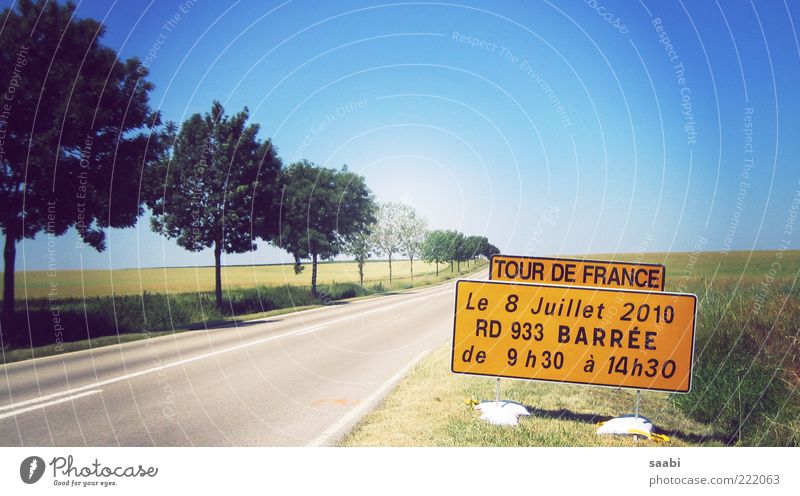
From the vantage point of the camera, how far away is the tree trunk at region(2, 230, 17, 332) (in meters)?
11.4

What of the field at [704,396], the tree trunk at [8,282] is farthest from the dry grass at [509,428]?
the tree trunk at [8,282]

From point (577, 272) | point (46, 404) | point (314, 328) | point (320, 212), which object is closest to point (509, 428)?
point (577, 272)

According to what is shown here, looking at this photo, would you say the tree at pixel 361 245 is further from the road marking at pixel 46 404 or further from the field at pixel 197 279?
the road marking at pixel 46 404

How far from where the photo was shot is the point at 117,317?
1517cm

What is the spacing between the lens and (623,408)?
5590 millimetres

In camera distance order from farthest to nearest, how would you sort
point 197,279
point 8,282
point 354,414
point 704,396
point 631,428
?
point 197,279 → point 8,282 → point 354,414 → point 704,396 → point 631,428

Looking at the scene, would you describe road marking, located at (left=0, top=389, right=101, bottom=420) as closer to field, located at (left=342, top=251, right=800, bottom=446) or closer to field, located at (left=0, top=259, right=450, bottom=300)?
field, located at (left=0, top=259, right=450, bottom=300)

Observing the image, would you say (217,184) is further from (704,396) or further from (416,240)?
(704,396)

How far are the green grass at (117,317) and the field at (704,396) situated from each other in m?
6.77

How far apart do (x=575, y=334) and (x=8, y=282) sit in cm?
1365
